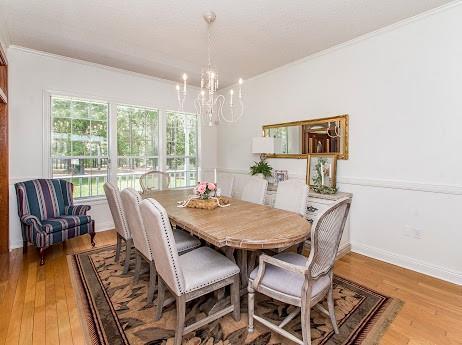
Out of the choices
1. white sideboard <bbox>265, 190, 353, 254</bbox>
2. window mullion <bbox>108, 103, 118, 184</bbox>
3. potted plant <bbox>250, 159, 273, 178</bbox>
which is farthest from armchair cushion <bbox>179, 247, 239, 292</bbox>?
window mullion <bbox>108, 103, 118, 184</bbox>

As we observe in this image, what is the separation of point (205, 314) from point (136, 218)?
94 cm

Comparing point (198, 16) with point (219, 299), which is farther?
point (198, 16)

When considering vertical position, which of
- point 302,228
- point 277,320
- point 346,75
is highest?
point 346,75

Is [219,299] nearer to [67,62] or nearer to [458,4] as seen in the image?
[458,4]

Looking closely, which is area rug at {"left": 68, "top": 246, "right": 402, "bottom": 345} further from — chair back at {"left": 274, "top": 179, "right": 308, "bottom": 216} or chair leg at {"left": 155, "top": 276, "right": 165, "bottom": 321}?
chair back at {"left": 274, "top": 179, "right": 308, "bottom": 216}

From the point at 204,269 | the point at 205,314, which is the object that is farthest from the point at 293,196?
the point at 205,314

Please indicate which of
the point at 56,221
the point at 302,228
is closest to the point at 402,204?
the point at 302,228

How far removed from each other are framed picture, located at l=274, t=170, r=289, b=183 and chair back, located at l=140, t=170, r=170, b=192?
1.82 m

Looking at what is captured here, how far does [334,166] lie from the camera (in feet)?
11.1

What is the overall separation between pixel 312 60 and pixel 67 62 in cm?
362

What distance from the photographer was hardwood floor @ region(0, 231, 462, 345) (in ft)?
5.80

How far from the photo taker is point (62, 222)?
3088mm

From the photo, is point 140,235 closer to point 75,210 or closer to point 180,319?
point 180,319

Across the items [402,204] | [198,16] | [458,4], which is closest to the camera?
[458,4]
